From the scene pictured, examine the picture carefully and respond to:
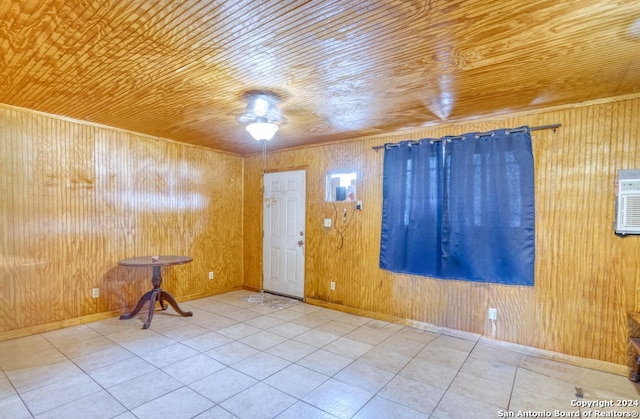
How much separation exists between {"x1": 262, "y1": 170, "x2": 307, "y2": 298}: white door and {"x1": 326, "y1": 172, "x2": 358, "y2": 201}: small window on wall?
0.47 m

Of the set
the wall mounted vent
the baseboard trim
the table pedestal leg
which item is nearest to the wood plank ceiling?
the wall mounted vent

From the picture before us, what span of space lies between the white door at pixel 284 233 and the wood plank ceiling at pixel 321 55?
184cm

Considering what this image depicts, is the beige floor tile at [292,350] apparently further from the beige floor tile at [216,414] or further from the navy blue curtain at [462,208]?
the navy blue curtain at [462,208]

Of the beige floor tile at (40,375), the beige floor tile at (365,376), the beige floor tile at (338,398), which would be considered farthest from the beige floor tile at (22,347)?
the beige floor tile at (365,376)

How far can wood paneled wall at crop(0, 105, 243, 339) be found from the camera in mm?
3291

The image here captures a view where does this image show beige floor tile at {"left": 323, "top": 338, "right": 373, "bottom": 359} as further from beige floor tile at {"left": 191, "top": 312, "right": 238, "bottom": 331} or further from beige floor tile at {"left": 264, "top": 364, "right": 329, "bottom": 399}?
beige floor tile at {"left": 191, "top": 312, "right": 238, "bottom": 331}

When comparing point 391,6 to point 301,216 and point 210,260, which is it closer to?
point 301,216

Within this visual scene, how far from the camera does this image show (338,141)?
4.45 metres

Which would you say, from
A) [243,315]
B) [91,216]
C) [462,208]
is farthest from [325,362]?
[91,216]

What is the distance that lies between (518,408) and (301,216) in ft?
11.3

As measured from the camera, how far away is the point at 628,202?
266cm

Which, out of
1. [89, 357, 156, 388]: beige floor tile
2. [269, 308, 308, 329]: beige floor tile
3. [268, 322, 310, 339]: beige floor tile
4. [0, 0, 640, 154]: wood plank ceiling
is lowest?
[269, 308, 308, 329]: beige floor tile

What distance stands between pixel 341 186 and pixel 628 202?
9.69ft

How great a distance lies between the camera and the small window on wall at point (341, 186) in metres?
4.38
